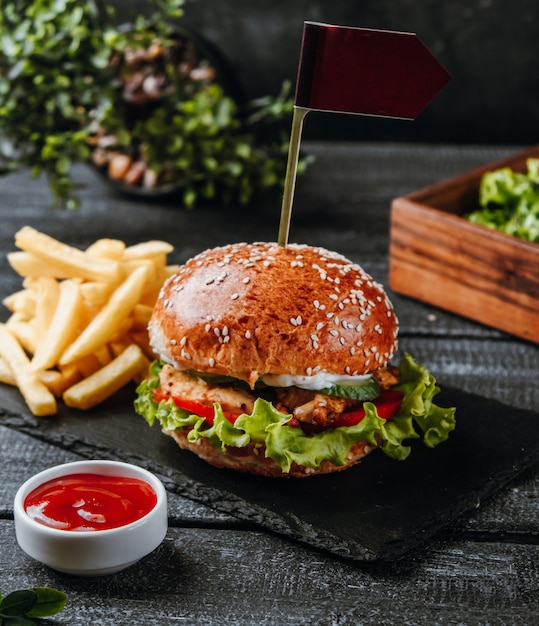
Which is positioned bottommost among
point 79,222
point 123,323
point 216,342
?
point 79,222

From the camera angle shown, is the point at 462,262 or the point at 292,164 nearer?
the point at 292,164

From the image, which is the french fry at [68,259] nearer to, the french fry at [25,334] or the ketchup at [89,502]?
the french fry at [25,334]

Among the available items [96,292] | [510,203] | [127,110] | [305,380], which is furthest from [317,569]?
[127,110]

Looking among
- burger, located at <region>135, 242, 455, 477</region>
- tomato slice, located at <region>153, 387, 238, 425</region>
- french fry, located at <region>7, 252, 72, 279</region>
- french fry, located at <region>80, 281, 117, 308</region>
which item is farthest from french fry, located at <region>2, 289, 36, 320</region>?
tomato slice, located at <region>153, 387, 238, 425</region>

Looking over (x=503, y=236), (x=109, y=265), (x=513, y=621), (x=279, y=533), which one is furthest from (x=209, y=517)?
(x=503, y=236)

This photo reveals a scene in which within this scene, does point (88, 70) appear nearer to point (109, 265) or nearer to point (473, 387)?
point (109, 265)

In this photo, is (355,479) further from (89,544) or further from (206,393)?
(89,544)
